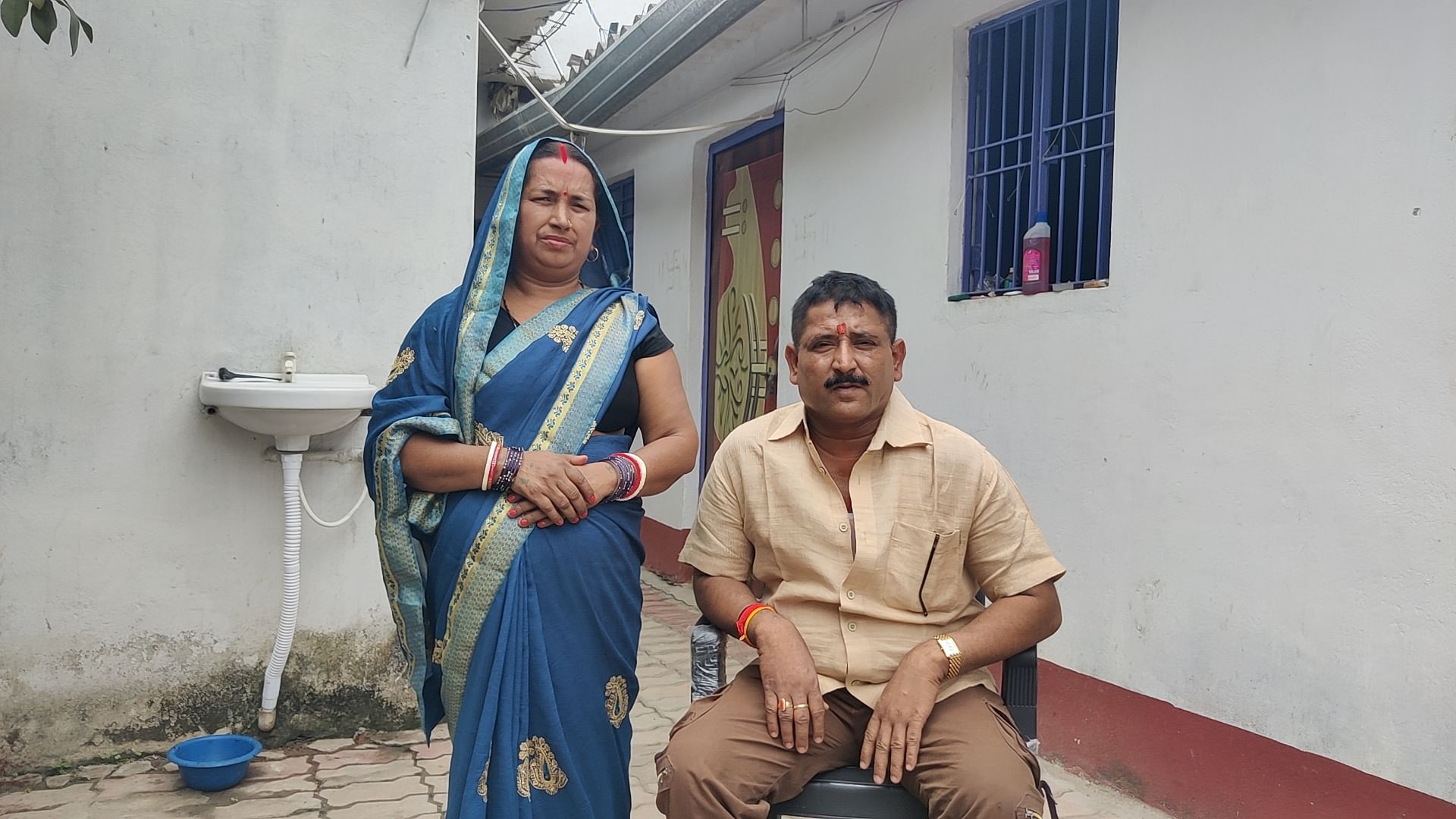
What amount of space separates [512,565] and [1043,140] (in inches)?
111

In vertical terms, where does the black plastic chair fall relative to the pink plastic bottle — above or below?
below

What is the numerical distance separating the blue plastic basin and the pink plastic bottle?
3239 mm

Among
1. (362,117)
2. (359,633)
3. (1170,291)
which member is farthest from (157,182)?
(1170,291)

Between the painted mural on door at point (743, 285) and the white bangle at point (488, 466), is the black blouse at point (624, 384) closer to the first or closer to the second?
the white bangle at point (488, 466)

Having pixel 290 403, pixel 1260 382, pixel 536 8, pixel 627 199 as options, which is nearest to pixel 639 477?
pixel 290 403

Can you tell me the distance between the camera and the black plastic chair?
1.93 meters

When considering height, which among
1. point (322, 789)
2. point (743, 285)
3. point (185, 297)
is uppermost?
point (743, 285)

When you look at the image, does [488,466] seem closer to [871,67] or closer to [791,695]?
[791,695]

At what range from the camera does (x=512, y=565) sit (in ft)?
6.70

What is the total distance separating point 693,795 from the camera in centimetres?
190

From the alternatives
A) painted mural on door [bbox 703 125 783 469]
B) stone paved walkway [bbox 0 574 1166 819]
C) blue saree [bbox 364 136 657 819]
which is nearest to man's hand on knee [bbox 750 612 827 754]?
blue saree [bbox 364 136 657 819]

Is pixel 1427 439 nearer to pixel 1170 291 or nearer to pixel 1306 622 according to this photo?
pixel 1306 622

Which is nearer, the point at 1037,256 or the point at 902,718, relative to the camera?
the point at 902,718

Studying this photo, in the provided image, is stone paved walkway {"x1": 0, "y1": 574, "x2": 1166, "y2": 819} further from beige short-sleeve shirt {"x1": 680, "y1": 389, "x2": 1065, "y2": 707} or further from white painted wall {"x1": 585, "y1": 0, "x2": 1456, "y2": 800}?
beige short-sleeve shirt {"x1": 680, "y1": 389, "x2": 1065, "y2": 707}
